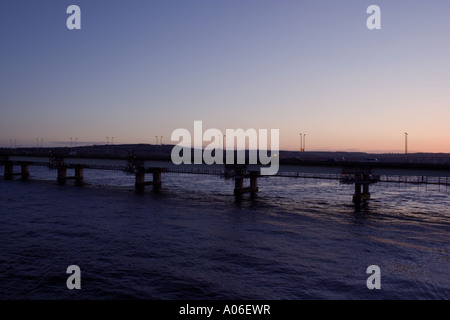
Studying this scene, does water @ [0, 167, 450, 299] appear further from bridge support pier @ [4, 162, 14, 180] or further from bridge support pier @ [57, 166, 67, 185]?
bridge support pier @ [4, 162, 14, 180]

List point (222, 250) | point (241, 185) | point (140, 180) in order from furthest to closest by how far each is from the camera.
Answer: point (140, 180) → point (241, 185) → point (222, 250)

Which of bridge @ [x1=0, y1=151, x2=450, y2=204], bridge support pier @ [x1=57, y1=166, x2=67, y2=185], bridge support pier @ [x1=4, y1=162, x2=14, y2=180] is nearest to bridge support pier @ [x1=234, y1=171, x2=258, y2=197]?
bridge @ [x1=0, y1=151, x2=450, y2=204]

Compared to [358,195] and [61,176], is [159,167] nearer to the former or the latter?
[61,176]

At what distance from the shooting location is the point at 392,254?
3469 centimetres

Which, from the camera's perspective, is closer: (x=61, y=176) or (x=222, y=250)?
(x=222, y=250)

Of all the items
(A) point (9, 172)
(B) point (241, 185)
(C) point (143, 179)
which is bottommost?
(B) point (241, 185)

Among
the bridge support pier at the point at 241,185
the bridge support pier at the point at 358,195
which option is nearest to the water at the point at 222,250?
the bridge support pier at the point at 358,195

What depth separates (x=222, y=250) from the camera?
1394 inches

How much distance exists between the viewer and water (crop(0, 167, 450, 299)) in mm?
25406

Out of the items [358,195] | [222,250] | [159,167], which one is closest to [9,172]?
[159,167]
